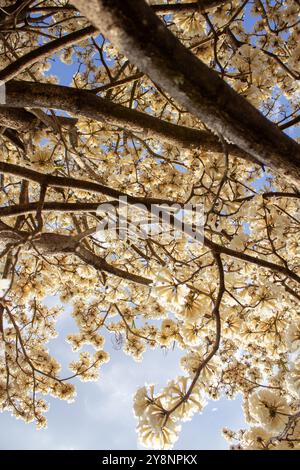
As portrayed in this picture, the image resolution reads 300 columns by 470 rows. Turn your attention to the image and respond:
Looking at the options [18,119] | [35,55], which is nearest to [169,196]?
[18,119]

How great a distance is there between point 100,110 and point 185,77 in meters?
1.27

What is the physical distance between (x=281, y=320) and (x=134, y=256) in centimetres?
233

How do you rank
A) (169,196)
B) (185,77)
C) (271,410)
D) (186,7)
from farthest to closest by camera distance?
(169,196)
(186,7)
(271,410)
(185,77)

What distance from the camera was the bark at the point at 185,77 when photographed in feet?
3.23

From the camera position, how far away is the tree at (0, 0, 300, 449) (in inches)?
46.3

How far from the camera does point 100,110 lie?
7.26 feet

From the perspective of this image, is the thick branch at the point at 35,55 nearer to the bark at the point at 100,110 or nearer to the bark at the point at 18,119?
the bark at the point at 100,110

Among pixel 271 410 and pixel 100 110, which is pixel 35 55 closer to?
pixel 100 110

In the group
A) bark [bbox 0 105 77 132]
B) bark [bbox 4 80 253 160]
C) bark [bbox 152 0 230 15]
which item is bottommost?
bark [bbox 4 80 253 160]

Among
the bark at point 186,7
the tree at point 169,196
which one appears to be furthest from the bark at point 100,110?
the bark at point 186,7

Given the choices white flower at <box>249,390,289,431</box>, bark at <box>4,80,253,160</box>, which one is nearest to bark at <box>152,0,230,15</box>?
bark at <box>4,80,253,160</box>

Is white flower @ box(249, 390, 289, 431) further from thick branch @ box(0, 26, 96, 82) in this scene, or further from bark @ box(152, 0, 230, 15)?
bark @ box(152, 0, 230, 15)

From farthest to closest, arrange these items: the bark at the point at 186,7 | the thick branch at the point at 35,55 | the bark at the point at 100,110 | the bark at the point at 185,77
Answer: the bark at the point at 186,7
the bark at the point at 100,110
the thick branch at the point at 35,55
the bark at the point at 185,77
